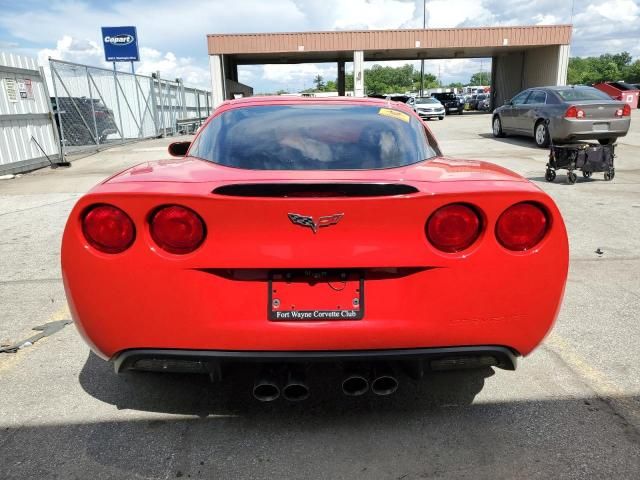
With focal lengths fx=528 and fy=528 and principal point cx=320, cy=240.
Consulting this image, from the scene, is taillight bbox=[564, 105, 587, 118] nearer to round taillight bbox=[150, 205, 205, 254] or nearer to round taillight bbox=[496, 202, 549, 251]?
round taillight bbox=[496, 202, 549, 251]

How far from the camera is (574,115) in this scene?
12094 mm

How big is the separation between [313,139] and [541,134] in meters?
12.8

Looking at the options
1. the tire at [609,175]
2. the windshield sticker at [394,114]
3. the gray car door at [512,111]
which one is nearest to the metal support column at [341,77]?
the gray car door at [512,111]

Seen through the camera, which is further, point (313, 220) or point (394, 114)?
point (394, 114)

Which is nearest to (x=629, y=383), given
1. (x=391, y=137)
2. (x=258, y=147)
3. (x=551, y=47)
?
(x=391, y=137)

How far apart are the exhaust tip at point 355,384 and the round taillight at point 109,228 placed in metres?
1.08

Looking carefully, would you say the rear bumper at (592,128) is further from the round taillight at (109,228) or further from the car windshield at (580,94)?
the round taillight at (109,228)

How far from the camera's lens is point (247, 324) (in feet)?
6.91

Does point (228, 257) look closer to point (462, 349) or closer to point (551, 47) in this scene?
point (462, 349)

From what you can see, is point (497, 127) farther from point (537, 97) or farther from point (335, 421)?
point (335, 421)

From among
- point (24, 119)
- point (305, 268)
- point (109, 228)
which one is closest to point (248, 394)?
point (305, 268)

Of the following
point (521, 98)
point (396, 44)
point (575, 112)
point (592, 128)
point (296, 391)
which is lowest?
point (296, 391)

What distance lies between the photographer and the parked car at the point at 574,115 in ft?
39.4

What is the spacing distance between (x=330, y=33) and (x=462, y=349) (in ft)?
106
